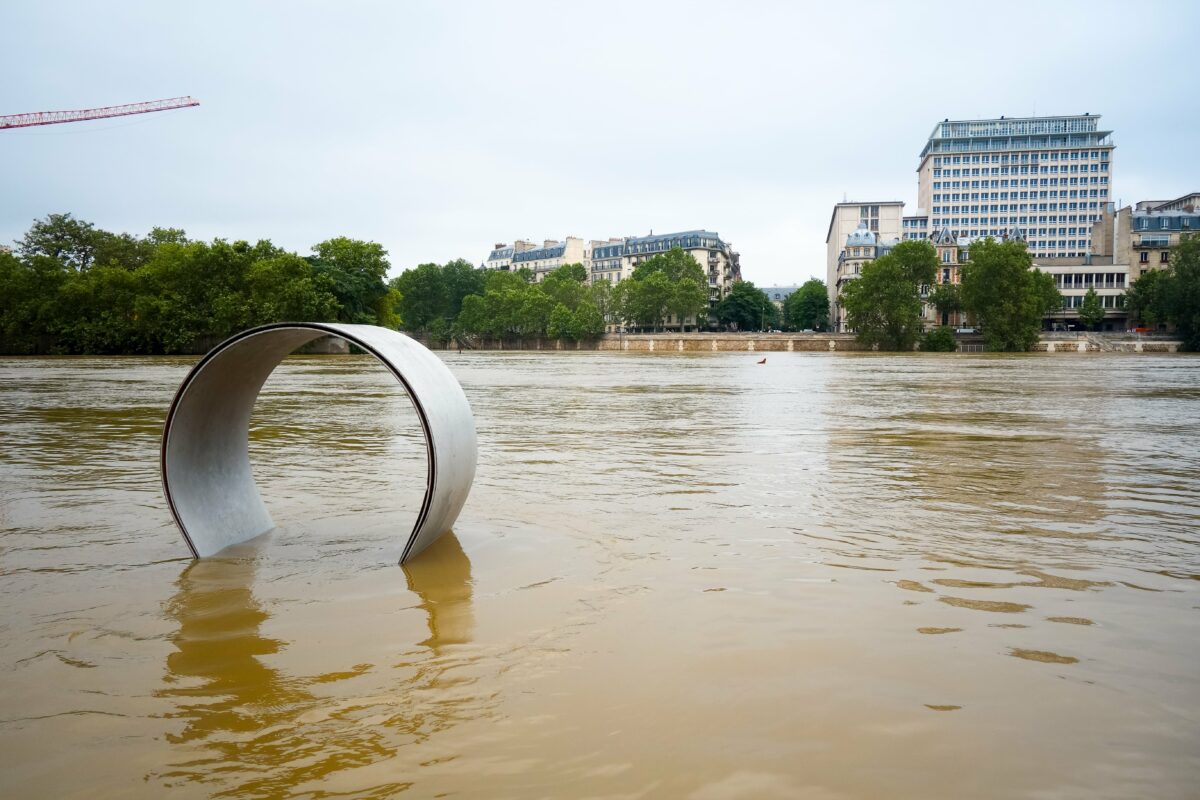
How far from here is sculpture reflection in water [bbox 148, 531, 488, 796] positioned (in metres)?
2.90

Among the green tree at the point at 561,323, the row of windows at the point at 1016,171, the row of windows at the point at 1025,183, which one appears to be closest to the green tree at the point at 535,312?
the green tree at the point at 561,323

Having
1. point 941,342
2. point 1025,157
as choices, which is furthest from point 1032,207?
point 941,342

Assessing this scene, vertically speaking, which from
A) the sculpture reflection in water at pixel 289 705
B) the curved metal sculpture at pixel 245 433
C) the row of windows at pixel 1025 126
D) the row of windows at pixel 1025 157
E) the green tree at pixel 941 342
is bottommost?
the sculpture reflection in water at pixel 289 705

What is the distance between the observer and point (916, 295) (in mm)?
106000

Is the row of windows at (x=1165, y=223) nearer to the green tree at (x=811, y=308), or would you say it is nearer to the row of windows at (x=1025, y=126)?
the row of windows at (x=1025, y=126)

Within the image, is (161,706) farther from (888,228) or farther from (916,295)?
(888,228)

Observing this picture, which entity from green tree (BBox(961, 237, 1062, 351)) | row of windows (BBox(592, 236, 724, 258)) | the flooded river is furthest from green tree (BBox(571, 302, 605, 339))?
the flooded river

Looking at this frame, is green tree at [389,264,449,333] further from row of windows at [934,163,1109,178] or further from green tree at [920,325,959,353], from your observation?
row of windows at [934,163,1109,178]

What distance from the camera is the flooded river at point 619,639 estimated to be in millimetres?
2918

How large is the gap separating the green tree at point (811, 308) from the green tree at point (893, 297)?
45692 millimetres

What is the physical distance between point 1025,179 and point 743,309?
64.2 metres

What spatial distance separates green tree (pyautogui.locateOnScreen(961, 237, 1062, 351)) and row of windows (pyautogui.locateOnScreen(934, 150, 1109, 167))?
73.1 m

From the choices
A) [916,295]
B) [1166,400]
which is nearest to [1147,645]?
[1166,400]

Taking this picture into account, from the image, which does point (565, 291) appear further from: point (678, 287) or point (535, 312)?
point (678, 287)
